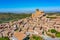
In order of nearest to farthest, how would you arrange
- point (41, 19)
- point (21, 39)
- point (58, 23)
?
point (21, 39)
point (58, 23)
point (41, 19)

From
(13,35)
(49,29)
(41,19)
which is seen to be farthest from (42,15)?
(13,35)

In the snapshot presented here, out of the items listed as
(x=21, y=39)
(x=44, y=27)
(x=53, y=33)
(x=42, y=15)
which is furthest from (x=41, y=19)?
(x=21, y=39)

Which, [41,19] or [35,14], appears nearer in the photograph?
[41,19]

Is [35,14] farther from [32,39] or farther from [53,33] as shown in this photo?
[32,39]

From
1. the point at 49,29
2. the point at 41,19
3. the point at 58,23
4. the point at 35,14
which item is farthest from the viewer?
the point at 35,14

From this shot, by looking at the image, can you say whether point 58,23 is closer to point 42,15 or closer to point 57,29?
point 57,29

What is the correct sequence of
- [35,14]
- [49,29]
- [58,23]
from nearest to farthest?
[49,29], [58,23], [35,14]

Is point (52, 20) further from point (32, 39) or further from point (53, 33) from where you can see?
point (32, 39)

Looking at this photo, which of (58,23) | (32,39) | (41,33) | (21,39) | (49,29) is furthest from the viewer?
(58,23)

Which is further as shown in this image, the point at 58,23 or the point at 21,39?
the point at 58,23
